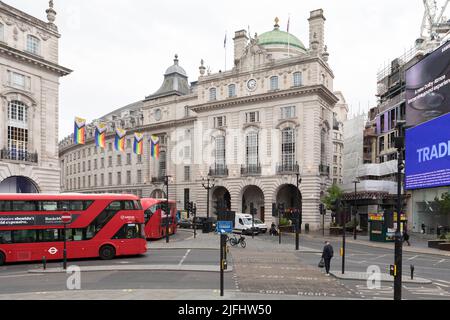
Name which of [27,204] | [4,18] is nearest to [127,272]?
[27,204]

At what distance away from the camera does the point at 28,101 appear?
38844 mm

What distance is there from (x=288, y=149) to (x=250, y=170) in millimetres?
6150

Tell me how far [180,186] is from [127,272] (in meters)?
47.1

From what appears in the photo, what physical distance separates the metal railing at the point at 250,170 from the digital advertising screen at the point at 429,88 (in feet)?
64.3

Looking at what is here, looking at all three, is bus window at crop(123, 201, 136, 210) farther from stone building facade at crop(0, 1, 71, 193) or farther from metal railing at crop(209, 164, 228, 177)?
metal railing at crop(209, 164, 228, 177)

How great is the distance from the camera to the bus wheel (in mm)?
25734

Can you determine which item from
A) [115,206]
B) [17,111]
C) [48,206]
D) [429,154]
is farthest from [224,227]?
[429,154]

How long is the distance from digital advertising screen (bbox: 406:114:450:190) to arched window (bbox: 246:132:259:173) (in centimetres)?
1945

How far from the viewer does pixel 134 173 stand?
74375mm

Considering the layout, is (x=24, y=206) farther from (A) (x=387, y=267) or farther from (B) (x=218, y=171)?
(B) (x=218, y=171)

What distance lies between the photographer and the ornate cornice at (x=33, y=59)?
36.3 meters

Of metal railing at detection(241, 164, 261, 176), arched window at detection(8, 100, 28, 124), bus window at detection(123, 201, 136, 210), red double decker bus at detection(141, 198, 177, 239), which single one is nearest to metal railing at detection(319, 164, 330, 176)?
metal railing at detection(241, 164, 261, 176)
